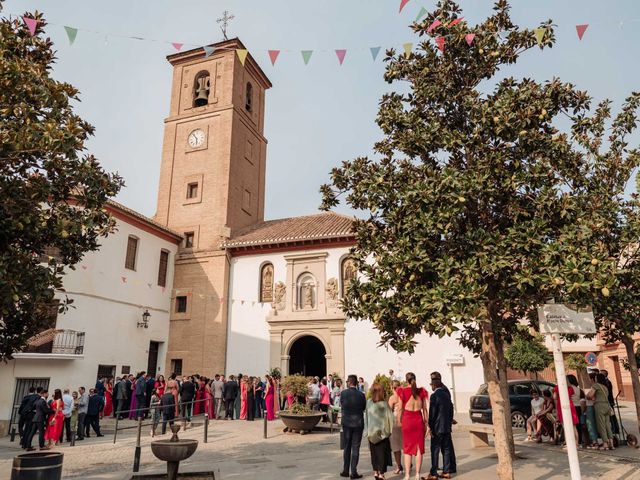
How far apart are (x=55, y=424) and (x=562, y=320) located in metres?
12.9

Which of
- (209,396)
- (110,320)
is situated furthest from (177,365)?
(209,396)

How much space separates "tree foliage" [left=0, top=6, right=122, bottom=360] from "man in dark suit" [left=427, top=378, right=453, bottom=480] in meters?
6.58

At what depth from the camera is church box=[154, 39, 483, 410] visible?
21.5 metres

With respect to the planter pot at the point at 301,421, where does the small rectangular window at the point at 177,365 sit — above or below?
above

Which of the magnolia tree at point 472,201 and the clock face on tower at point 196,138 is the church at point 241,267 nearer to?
the clock face on tower at point 196,138

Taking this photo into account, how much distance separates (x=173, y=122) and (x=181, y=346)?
43.8ft

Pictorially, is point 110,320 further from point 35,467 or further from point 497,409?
point 497,409

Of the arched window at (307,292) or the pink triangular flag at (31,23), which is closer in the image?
the pink triangular flag at (31,23)

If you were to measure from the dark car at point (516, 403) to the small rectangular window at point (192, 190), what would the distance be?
18.1 m

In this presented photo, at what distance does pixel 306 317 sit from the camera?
22438mm

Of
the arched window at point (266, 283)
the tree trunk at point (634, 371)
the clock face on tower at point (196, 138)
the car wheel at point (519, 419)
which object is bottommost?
the car wheel at point (519, 419)

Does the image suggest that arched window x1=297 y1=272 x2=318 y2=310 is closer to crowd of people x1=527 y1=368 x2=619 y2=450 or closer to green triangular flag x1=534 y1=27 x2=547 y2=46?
crowd of people x1=527 y1=368 x2=619 y2=450

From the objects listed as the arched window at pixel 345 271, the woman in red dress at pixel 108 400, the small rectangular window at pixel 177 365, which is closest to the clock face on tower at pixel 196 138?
the arched window at pixel 345 271

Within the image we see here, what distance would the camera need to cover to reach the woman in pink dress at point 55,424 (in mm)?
12961
